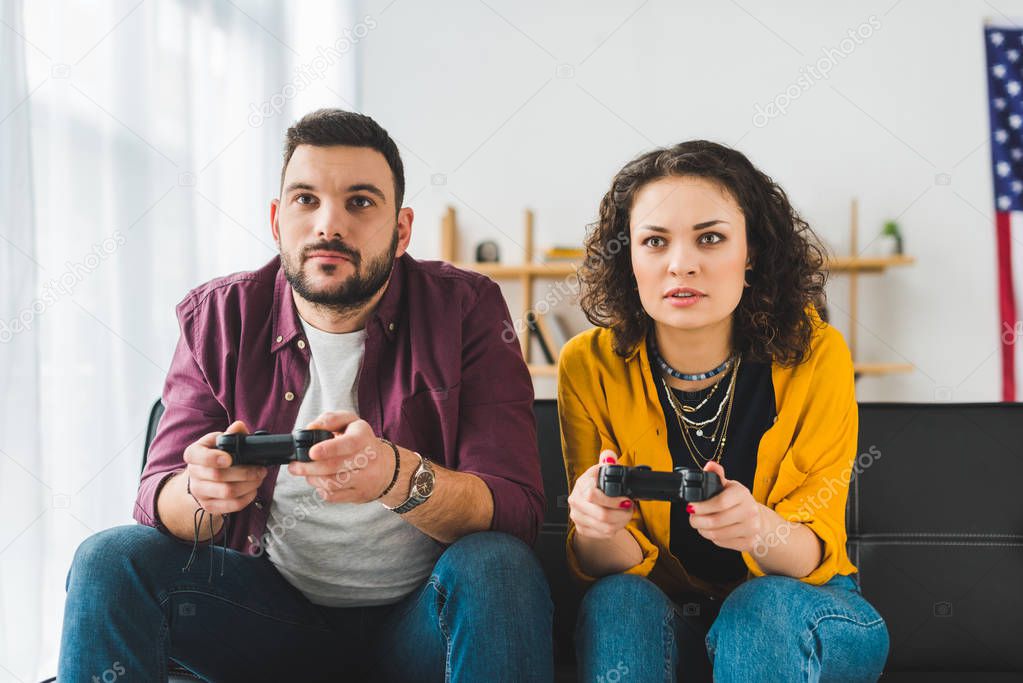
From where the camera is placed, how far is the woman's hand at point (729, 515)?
989 millimetres

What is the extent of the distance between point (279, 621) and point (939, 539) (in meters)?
0.99

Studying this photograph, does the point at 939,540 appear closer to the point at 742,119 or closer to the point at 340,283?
the point at 340,283

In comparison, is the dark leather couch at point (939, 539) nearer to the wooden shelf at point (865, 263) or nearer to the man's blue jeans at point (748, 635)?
the man's blue jeans at point (748, 635)

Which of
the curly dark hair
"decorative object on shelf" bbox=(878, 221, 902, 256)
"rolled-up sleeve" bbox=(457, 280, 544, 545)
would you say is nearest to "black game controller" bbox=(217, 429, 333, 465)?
"rolled-up sleeve" bbox=(457, 280, 544, 545)

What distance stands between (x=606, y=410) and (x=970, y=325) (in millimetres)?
2703

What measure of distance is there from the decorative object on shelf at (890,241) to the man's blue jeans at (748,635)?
2531 mm

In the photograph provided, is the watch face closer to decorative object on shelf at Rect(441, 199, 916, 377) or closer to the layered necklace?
Answer: the layered necklace

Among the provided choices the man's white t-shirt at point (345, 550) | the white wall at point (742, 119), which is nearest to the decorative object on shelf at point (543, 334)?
the white wall at point (742, 119)

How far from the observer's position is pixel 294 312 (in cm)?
128

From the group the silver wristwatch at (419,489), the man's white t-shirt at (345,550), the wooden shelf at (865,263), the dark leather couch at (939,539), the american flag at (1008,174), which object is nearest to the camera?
the silver wristwatch at (419,489)

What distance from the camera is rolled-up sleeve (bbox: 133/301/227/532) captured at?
3.94 ft

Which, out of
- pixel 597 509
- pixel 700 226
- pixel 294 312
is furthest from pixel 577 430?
pixel 294 312

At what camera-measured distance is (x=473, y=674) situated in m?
0.96

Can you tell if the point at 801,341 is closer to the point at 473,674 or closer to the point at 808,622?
the point at 808,622
